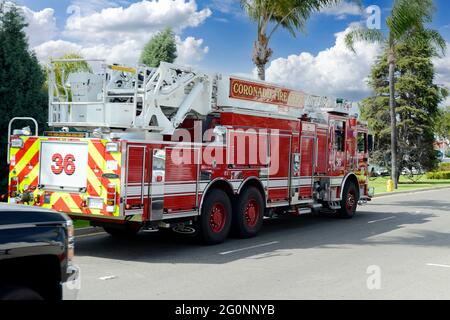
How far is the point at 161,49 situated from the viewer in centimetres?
2933

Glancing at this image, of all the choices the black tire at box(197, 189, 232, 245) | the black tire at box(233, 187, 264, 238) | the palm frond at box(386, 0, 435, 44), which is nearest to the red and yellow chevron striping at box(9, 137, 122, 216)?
the black tire at box(197, 189, 232, 245)

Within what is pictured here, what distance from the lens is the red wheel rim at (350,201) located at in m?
15.6

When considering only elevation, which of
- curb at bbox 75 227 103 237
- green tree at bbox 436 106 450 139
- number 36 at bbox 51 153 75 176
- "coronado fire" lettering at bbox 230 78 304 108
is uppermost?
green tree at bbox 436 106 450 139

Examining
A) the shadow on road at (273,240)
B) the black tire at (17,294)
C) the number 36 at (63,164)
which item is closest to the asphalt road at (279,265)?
the shadow on road at (273,240)

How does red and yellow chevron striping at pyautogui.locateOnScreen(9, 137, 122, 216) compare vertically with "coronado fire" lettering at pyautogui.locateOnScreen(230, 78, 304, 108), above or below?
below

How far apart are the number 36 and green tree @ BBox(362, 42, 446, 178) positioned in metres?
37.8

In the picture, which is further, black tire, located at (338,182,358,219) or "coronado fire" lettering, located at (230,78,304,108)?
black tire, located at (338,182,358,219)

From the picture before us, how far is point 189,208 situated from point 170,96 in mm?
2131

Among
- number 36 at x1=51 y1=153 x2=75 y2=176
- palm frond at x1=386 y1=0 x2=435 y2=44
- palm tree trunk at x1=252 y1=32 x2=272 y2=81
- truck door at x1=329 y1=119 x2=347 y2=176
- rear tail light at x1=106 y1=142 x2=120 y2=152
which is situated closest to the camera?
rear tail light at x1=106 y1=142 x2=120 y2=152

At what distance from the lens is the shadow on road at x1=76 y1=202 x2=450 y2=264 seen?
9.49m

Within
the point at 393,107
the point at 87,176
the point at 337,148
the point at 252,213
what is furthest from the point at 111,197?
the point at 393,107

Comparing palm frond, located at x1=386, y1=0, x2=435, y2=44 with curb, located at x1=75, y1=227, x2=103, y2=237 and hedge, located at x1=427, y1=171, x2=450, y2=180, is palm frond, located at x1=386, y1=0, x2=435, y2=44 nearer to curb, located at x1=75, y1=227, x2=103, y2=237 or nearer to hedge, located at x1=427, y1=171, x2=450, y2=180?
curb, located at x1=75, y1=227, x2=103, y2=237
